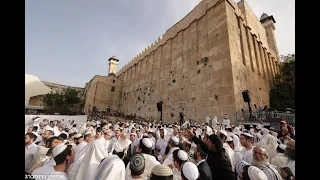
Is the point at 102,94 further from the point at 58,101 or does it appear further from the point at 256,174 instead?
the point at 256,174

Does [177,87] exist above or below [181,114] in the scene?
above

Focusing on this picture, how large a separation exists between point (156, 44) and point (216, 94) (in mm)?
13552

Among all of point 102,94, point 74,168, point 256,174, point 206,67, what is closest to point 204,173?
point 256,174

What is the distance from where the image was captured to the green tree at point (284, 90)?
16.1 meters

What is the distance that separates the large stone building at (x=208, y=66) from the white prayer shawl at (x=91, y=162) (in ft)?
34.8

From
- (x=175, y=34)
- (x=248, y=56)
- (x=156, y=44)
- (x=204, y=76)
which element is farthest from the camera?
(x=156, y=44)

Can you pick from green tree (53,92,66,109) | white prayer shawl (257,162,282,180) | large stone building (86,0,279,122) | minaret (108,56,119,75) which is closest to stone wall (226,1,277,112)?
large stone building (86,0,279,122)

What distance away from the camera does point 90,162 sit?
2.58 meters

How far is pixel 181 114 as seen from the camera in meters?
14.3

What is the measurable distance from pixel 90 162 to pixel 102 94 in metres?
29.2
